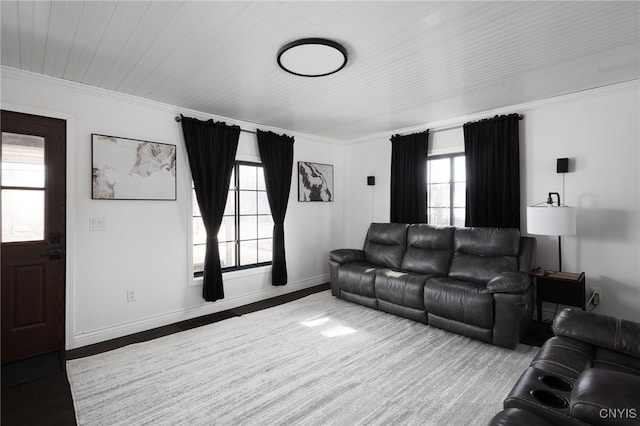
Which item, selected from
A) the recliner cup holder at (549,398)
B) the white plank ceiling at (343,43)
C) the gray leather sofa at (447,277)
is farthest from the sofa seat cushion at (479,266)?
the recliner cup holder at (549,398)

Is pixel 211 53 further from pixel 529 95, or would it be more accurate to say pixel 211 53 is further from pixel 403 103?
pixel 529 95

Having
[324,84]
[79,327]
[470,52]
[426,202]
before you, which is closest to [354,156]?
[426,202]

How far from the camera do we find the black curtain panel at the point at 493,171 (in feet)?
12.5

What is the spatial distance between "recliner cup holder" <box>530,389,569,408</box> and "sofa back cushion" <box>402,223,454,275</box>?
241 cm

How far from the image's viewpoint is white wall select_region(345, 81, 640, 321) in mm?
3152

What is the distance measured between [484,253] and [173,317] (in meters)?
3.70

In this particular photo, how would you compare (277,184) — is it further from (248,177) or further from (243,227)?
(243,227)

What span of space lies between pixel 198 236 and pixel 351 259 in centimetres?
208

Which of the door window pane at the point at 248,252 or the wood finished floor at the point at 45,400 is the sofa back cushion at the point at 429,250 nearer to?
the door window pane at the point at 248,252

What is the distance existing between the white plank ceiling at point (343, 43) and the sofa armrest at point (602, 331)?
6.41 feet

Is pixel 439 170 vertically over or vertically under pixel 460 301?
over

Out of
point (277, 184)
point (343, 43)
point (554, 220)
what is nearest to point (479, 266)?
point (554, 220)

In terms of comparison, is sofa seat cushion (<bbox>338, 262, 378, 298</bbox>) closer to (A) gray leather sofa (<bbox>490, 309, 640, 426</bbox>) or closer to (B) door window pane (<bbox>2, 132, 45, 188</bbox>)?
(A) gray leather sofa (<bbox>490, 309, 640, 426</bbox>)

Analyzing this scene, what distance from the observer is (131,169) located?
3404mm
